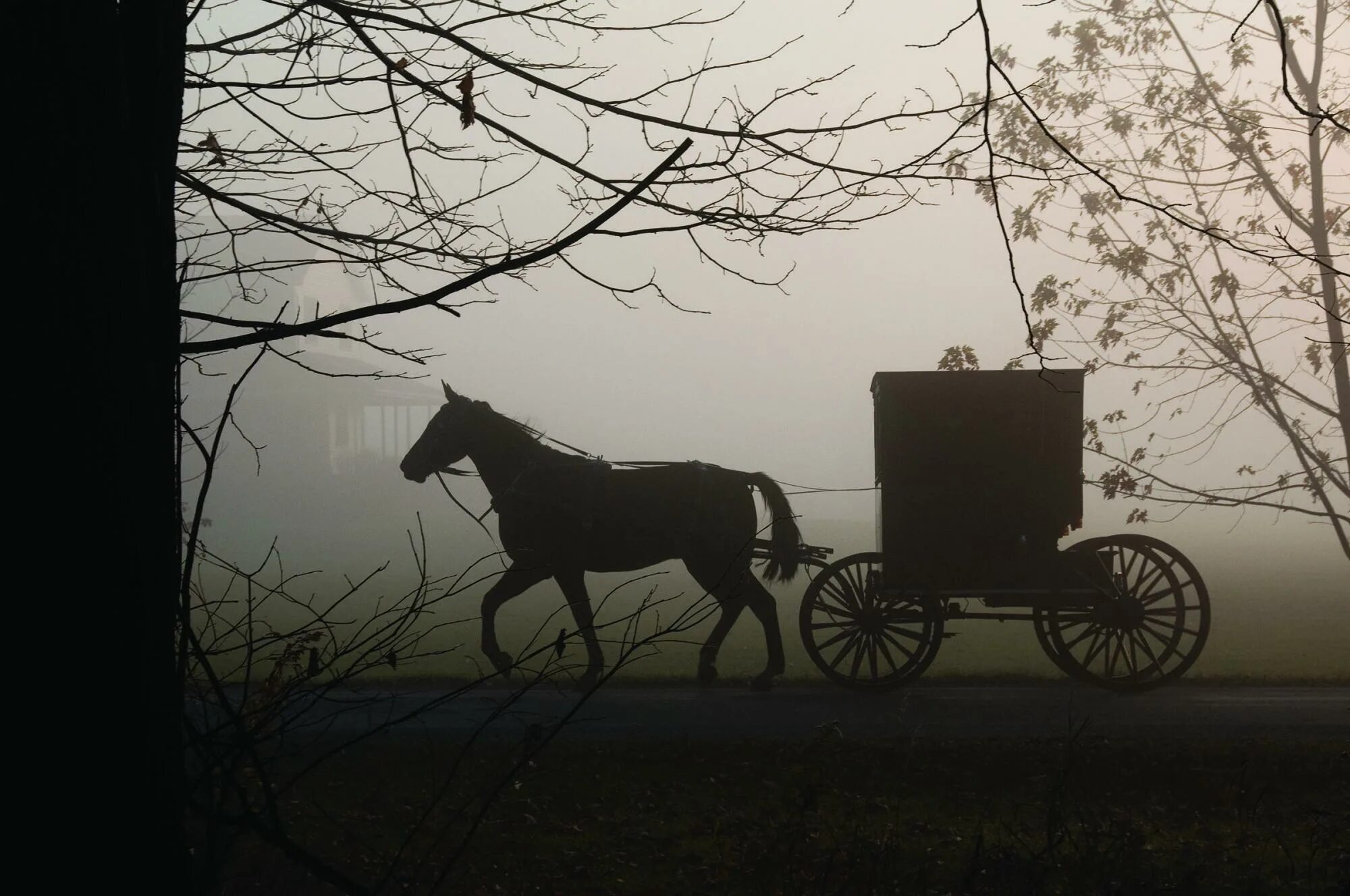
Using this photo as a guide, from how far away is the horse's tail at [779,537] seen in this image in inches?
384

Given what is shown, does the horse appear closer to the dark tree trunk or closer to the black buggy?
the black buggy

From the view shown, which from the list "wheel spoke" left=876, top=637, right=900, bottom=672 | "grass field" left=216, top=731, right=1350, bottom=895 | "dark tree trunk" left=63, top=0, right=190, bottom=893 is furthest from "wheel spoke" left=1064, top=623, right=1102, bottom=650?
"dark tree trunk" left=63, top=0, right=190, bottom=893

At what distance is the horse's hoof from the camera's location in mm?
9766

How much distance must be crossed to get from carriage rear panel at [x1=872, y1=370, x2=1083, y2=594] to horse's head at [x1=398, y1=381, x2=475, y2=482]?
3.78 m

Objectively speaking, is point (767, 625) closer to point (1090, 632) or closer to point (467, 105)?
point (1090, 632)

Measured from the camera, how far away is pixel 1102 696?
30.9 feet

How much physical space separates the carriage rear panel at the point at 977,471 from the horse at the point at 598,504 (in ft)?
4.06

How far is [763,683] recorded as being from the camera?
978 cm

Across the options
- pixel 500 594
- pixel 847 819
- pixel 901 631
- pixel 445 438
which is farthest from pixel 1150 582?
pixel 445 438

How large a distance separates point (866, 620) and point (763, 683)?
1.14m

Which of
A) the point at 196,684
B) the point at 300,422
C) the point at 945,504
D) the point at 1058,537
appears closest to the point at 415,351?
the point at 196,684

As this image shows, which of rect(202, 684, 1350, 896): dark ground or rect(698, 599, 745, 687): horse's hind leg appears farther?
rect(698, 599, 745, 687): horse's hind leg

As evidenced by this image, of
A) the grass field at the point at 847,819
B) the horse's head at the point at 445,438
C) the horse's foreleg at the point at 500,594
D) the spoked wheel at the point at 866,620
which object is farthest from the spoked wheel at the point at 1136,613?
the horse's head at the point at 445,438

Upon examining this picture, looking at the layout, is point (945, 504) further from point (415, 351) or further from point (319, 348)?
point (319, 348)
